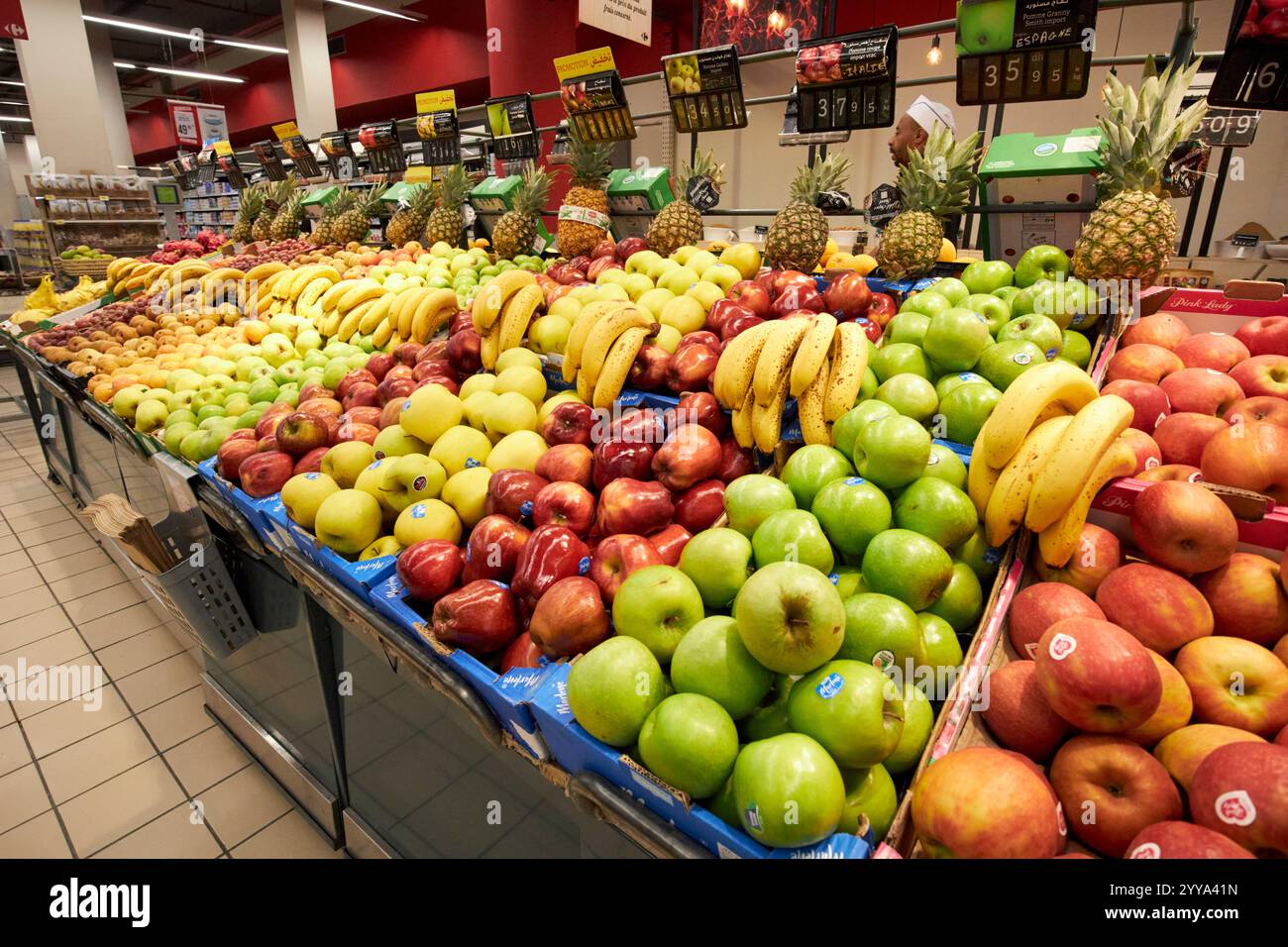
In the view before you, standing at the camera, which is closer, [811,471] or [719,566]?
[719,566]

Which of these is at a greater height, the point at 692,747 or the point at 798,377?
A: the point at 798,377

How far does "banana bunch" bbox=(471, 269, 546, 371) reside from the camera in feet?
8.98

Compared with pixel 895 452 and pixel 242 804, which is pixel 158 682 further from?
pixel 895 452

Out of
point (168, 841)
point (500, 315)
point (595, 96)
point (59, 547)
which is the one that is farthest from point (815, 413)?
point (59, 547)

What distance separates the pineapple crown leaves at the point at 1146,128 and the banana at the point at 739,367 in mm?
1611

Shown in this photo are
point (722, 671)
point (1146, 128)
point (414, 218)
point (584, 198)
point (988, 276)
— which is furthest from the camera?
point (414, 218)

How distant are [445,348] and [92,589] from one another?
134 inches

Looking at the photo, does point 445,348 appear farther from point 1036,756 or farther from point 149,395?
point 1036,756

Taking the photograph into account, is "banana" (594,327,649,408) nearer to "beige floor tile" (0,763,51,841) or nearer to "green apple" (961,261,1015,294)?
"green apple" (961,261,1015,294)

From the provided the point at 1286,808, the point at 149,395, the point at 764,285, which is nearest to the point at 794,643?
the point at 1286,808

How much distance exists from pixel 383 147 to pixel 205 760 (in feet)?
17.7

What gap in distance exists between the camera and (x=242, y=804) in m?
2.78

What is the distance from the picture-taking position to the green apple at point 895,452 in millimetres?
1542
